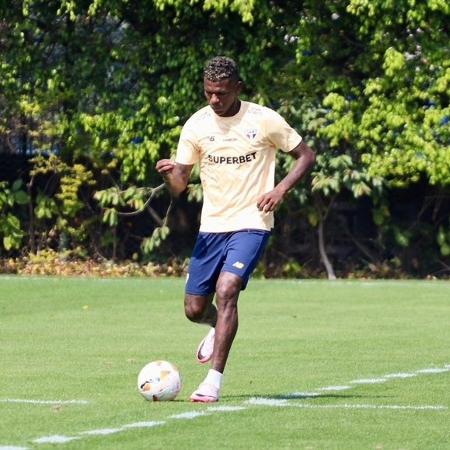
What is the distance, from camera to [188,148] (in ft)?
34.6

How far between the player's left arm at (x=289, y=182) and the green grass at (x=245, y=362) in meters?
1.23

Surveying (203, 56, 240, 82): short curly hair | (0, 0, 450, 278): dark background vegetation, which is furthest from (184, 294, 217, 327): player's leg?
(0, 0, 450, 278): dark background vegetation

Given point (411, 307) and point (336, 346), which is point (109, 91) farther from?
point (336, 346)

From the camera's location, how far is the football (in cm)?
974

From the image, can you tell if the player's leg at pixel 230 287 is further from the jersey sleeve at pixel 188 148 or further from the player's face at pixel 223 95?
the player's face at pixel 223 95

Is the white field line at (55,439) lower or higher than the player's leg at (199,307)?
higher

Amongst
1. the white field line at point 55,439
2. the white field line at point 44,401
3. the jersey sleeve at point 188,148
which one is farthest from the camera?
the jersey sleeve at point 188,148

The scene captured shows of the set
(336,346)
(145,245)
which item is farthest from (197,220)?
(336,346)

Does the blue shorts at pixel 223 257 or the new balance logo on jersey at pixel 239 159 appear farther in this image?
the new balance logo on jersey at pixel 239 159

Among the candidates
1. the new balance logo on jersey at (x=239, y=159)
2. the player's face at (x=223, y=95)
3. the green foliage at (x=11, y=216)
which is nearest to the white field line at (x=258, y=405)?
the new balance logo on jersey at (x=239, y=159)

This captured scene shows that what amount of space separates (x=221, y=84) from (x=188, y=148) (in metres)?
0.62

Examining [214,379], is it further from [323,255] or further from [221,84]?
[323,255]

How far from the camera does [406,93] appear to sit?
24.1m

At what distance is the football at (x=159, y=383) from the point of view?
9.74 m
